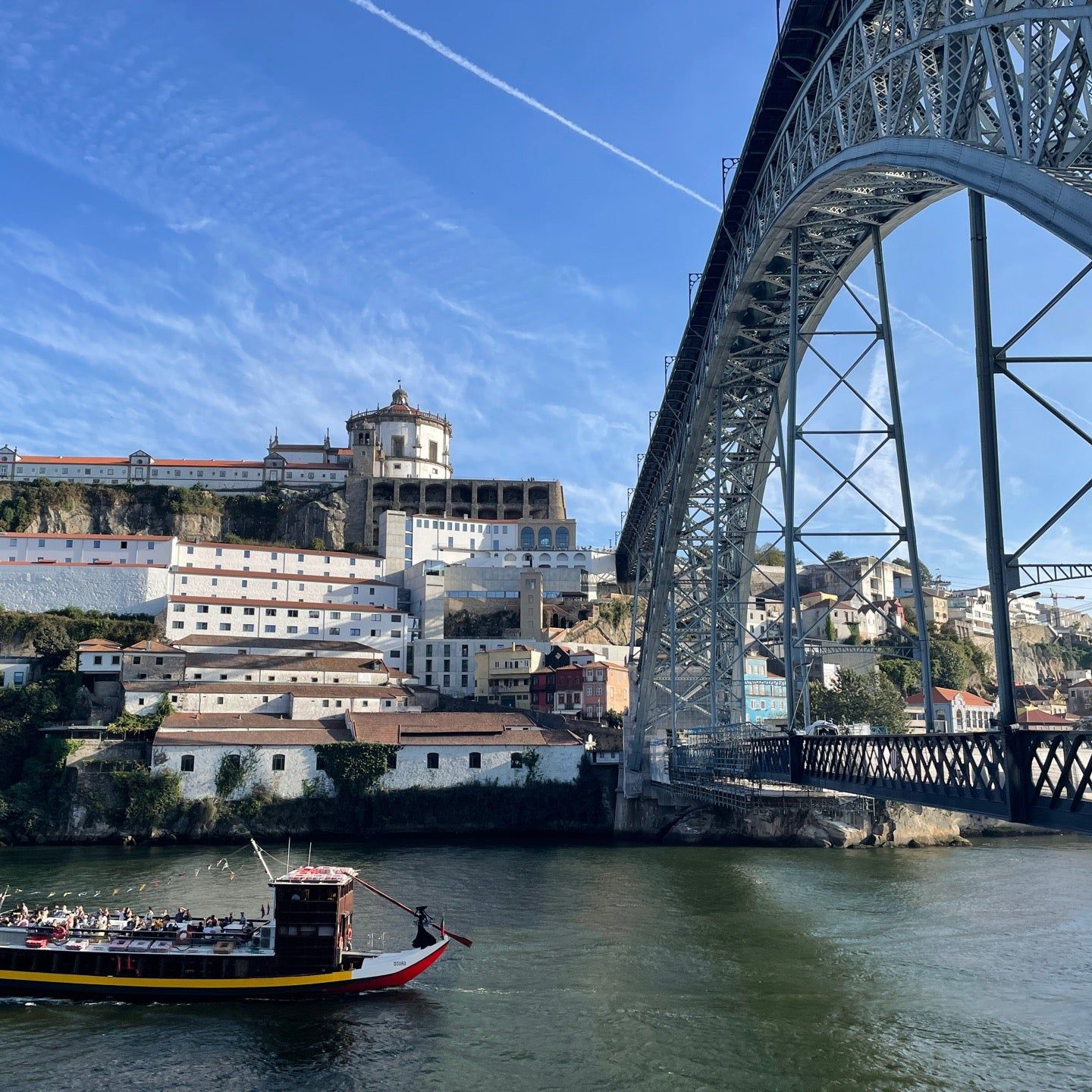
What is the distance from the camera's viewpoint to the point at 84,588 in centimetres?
6494

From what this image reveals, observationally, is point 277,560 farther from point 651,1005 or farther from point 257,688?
point 651,1005

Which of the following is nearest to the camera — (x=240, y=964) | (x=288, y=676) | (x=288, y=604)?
(x=240, y=964)

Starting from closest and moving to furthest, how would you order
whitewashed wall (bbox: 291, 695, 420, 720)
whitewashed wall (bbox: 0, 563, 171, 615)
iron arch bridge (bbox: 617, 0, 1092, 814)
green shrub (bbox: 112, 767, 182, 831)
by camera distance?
iron arch bridge (bbox: 617, 0, 1092, 814), green shrub (bbox: 112, 767, 182, 831), whitewashed wall (bbox: 291, 695, 420, 720), whitewashed wall (bbox: 0, 563, 171, 615)

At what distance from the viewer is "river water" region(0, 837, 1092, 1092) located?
696 inches

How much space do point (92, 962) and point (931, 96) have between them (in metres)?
23.5

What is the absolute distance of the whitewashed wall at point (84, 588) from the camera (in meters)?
64.7

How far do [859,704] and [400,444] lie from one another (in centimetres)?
4877

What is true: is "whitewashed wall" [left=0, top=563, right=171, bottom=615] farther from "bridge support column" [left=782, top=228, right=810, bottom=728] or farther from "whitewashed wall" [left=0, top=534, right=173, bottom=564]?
"bridge support column" [left=782, top=228, right=810, bottom=728]

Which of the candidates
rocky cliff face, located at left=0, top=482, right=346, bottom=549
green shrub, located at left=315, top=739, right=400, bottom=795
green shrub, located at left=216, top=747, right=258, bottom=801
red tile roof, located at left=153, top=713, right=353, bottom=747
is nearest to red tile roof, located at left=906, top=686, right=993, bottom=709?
green shrub, located at left=315, top=739, right=400, bottom=795

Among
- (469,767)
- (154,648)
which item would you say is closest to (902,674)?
(469,767)

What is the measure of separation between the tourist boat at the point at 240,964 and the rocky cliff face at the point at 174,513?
58.2 meters

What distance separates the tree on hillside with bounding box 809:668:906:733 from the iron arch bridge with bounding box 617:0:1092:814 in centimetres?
808

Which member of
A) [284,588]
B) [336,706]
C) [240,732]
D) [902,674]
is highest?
[284,588]

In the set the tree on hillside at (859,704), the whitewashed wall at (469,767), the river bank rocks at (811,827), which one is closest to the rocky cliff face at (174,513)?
the whitewashed wall at (469,767)
